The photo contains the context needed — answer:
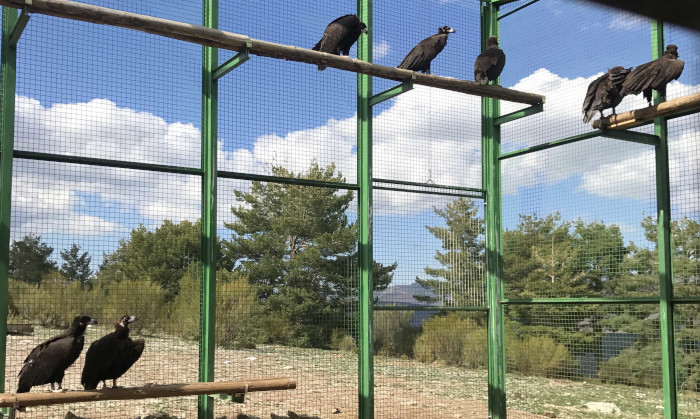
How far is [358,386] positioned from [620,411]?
2.29 meters

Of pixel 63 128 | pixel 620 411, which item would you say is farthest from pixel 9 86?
Result: pixel 620 411

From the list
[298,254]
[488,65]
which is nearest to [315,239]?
Answer: [298,254]

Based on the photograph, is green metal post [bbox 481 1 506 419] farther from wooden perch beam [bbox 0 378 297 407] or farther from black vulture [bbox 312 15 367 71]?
wooden perch beam [bbox 0 378 297 407]

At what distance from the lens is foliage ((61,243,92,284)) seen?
193 inches

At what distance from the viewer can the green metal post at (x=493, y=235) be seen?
271 inches

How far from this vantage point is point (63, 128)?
5070 mm

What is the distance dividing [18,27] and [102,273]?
6.02ft

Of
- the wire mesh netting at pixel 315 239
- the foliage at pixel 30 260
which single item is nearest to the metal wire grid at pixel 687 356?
the wire mesh netting at pixel 315 239

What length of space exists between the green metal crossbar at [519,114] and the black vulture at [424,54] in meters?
1.15

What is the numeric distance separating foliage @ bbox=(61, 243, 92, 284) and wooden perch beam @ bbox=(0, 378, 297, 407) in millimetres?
860

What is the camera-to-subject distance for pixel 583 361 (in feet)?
20.0

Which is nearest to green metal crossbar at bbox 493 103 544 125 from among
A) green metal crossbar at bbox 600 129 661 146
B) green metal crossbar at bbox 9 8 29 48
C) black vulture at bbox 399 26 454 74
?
green metal crossbar at bbox 600 129 661 146

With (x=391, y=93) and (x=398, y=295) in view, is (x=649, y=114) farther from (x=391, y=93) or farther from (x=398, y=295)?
(x=398, y=295)

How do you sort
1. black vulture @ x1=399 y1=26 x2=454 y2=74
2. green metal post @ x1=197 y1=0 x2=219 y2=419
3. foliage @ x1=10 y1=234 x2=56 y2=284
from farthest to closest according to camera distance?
1. black vulture @ x1=399 y1=26 x2=454 y2=74
2. green metal post @ x1=197 y1=0 x2=219 y2=419
3. foliage @ x1=10 y1=234 x2=56 y2=284
